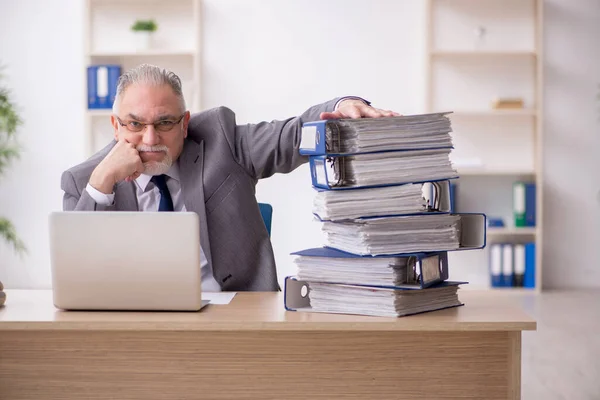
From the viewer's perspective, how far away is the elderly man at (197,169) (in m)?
2.20

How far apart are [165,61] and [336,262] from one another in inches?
178

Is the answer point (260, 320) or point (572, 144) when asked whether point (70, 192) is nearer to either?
point (260, 320)

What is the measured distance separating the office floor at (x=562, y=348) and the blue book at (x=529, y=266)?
5.6 inches

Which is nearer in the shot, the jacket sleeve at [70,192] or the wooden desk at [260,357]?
the wooden desk at [260,357]

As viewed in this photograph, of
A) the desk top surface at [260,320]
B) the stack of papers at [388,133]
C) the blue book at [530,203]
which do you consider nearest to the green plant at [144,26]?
the blue book at [530,203]

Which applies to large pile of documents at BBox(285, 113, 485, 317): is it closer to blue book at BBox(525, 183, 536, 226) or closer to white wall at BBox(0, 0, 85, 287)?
blue book at BBox(525, 183, 536, 226)

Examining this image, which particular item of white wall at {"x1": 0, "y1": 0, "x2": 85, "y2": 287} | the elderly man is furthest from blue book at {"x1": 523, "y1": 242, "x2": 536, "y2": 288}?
the elderly man

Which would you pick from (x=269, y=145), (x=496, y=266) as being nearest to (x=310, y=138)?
(x=269, y=145)

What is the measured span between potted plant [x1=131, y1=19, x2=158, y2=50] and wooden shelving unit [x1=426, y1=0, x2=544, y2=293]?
6.71 feet

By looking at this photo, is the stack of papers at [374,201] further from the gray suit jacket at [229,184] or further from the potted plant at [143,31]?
the potted plant at [143,31]

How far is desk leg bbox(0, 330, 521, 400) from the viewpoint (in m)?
1.59

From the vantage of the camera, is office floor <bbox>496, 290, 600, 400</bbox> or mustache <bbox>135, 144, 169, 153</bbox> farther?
office floor <bbox>496, 290, 600, 400</bbox>

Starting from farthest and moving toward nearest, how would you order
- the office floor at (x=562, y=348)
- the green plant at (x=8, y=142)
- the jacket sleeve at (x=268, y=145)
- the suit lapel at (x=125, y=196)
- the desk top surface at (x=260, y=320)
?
1. the green plant at (x=8, y=142)
2. the office floor at (x=562, y=348)
3. the jacket sleeve at (x=268, y=145)
4. the suit lapel at (x=125, y=196)
5. the desk top surface at (x=260, y=320)

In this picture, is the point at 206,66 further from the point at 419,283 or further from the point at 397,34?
the point at 419,283
